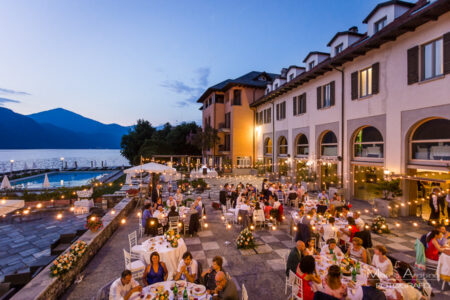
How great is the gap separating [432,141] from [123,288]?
12888 mm

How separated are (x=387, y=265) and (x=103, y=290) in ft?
19.1

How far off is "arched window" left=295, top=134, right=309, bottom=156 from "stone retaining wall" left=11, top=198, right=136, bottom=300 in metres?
16.0

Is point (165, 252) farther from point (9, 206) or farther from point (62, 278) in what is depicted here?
point (9, 206)

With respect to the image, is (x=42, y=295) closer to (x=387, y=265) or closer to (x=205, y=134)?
(x=387, y=265)

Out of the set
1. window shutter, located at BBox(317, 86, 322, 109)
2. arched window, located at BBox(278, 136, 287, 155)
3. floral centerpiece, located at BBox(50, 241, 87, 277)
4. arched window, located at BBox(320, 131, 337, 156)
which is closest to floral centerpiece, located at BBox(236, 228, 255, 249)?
floral centerpiece, located at BBox(50, 241, 87, 277)

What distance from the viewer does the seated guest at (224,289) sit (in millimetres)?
4168

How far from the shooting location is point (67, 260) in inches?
231

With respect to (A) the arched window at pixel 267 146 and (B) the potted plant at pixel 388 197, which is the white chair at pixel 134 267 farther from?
(A) the arched window at pixel 267 146

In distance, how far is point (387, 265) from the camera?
508cm

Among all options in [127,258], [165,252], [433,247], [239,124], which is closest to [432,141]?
[433,247]

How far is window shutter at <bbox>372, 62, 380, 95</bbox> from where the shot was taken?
12742 mm

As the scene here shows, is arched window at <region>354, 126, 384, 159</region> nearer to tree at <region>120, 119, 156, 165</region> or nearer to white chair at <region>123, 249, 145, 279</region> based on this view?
white chair at <region>123, 249, 145, 279</region>

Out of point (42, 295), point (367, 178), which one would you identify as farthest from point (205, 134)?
point (42, 295)

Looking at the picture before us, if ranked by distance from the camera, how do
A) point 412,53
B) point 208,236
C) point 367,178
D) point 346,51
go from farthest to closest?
point 367,178, point 346,51, point 412,53, point 208,236
